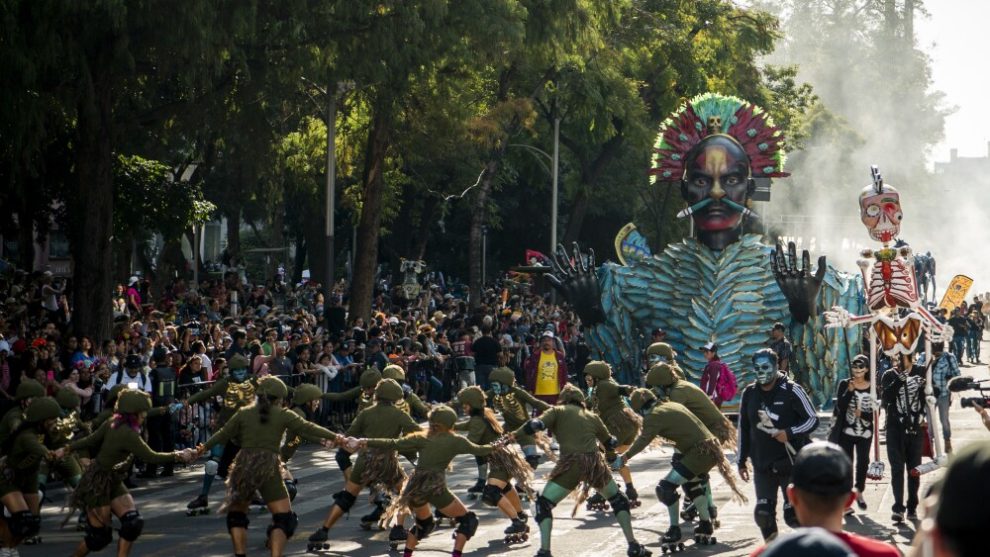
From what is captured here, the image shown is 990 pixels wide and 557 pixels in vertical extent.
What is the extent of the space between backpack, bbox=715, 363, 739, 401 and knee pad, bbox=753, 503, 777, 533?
7.72 metres

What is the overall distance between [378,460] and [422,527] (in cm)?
133

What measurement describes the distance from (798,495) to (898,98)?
93.0 meters

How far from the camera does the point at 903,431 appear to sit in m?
15.2

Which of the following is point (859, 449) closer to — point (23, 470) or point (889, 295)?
point (889, 295)

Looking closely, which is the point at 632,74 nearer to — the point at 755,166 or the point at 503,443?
the point at 755,166

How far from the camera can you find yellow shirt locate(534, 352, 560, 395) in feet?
78.4

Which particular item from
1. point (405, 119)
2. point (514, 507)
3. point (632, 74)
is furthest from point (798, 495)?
point (632, 74)

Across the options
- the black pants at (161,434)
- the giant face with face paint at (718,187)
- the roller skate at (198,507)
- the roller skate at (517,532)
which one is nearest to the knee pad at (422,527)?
the roller skate at (517,532)

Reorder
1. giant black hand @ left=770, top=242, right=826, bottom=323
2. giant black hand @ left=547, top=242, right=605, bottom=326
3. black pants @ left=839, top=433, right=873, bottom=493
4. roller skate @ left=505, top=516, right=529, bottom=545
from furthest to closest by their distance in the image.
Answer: giant black hand @ left=547, top=242, right=605, bottom=326 → giant black hand @ left=770, top=242, right=826, bottom=323 → black pants @ left=839, top=433, right=873, bottom=493 → roller skate @ left=505, top=516, right=529, bottom=545

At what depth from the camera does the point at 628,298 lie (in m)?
26.3

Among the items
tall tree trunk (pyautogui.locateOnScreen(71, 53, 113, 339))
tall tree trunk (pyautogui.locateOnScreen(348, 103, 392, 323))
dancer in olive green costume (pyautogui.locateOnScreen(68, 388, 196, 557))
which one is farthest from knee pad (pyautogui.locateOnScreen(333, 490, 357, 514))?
tall tree trunk (pyautogui.locateOnScreen(348, 103, 392, 323))

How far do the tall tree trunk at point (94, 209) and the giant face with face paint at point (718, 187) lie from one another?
966 cm

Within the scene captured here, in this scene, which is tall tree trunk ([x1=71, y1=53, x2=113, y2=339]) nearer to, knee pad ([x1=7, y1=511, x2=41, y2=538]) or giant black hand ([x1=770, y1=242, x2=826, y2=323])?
knee pad ([x1=7, y1=511, x2=41, y2=538])

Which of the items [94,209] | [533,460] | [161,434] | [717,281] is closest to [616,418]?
[533,460]
